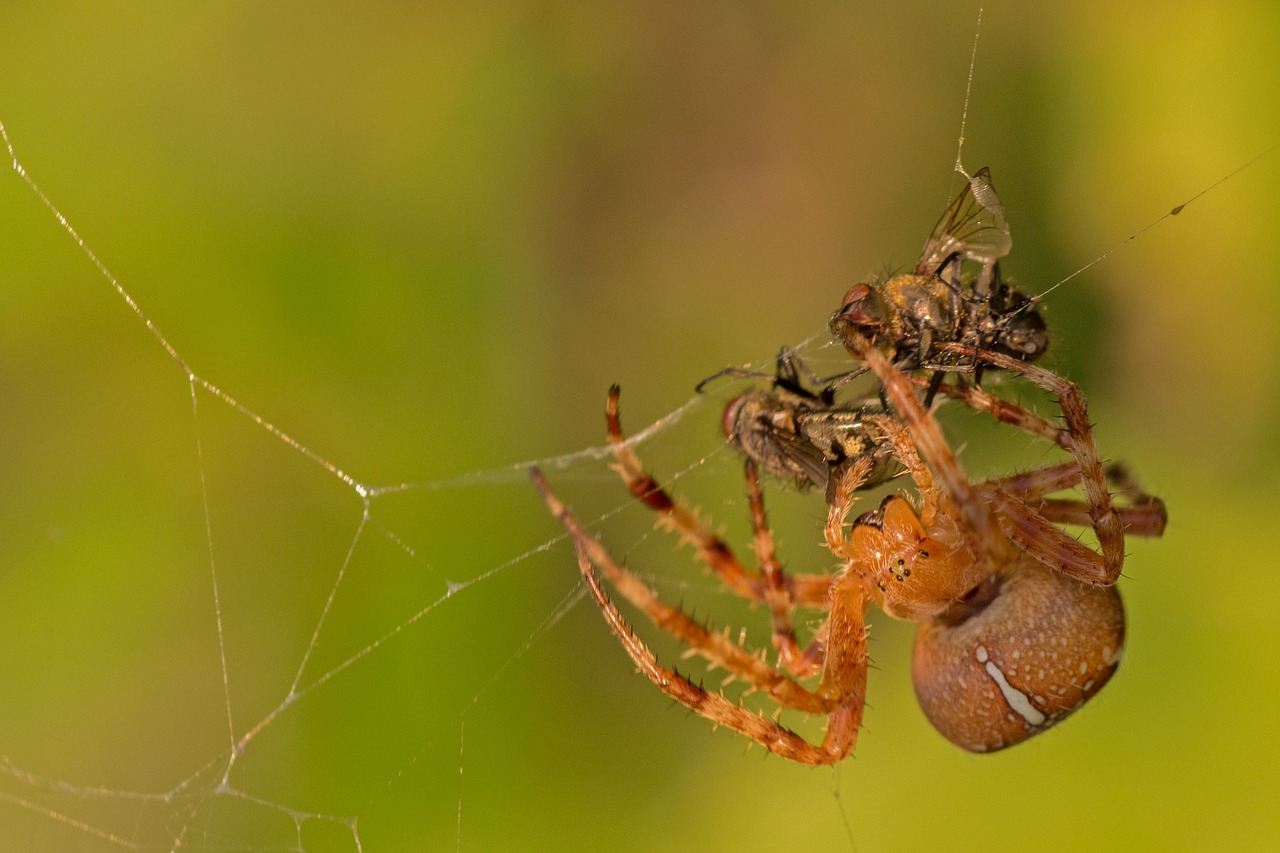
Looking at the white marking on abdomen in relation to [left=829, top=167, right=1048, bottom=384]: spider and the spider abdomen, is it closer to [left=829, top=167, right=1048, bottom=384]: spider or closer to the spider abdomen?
the spider abdomen

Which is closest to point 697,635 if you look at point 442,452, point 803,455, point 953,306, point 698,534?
point 698,534

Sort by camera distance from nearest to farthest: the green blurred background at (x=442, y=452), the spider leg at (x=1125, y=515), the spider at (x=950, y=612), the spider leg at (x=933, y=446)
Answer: the spider leg at (x=933, y=446), the spider at (x=950, y=612), the spider leg at (x=1125, y=515), the green blurred background at (x=442, y=452)

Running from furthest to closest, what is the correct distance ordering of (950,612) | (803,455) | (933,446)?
(950,612) < (803,455) < (933,446)

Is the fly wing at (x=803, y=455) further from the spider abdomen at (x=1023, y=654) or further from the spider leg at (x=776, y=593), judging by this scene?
the spider abdomen at (x=1023, y=654)

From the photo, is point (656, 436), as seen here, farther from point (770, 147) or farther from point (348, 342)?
point (770, 147)

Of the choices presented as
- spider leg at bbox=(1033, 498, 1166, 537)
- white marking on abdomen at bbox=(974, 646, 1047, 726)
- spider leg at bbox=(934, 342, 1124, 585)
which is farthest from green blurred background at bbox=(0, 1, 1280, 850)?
spider leg at bbox=(934, 342, 1124, 585)

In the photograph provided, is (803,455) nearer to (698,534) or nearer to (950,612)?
(698,534)

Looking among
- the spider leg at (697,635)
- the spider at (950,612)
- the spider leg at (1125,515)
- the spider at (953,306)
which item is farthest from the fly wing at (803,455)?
the spider leg at (1125,515)
